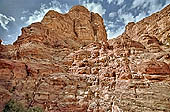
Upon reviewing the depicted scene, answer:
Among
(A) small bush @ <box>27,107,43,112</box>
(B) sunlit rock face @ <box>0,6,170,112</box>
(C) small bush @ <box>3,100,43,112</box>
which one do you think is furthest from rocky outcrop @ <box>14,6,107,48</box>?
(A) small bush @ <box>27,107,43,112</box>

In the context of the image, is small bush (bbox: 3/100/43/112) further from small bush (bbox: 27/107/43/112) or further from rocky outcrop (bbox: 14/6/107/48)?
rocky outcrop (bbox: 14/6/107/48)

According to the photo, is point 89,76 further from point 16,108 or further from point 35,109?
point 16,108

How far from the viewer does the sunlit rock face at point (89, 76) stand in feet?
49.0

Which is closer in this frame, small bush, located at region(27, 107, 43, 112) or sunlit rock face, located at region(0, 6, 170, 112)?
sunlit rock face, located at region(0, 6, 170, 112)

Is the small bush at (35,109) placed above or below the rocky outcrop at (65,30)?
below

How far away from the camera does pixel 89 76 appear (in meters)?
21.7

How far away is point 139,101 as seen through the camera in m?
13.7

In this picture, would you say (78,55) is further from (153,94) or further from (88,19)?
(88,19)

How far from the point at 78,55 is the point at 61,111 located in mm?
12659

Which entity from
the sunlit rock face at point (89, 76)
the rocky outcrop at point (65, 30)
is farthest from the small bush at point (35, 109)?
the rocky outcrop at point (65, 30)

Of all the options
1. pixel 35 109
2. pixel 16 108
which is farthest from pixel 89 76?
pixel 16 108

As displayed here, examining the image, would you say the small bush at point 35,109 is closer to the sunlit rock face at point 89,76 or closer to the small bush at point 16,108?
the small bush at point 16,108

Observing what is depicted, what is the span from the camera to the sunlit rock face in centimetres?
1495

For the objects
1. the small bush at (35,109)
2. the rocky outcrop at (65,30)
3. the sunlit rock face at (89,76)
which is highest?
the rocky outcrop at (65,30)
